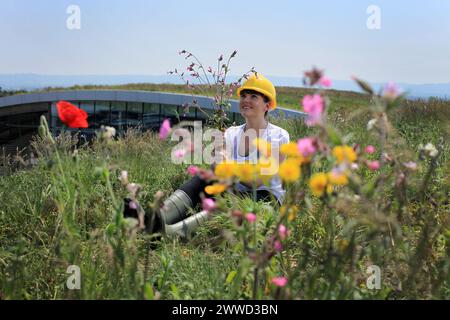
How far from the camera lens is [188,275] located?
2049 mm

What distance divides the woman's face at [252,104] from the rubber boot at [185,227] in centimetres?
89

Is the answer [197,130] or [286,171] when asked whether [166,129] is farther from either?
[197,130]

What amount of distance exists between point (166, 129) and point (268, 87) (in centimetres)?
197

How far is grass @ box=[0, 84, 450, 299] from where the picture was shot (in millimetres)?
1565

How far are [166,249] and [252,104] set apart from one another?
1473 mm

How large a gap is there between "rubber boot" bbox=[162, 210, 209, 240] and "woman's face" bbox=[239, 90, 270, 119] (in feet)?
2.91

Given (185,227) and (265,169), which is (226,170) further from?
(185,227)

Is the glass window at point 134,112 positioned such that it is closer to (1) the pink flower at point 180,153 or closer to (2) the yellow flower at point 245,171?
(1) the pink flower at point 180,153

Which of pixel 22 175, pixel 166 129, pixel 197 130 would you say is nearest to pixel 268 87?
pixel 197 130

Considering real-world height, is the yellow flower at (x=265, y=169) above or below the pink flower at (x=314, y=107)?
below

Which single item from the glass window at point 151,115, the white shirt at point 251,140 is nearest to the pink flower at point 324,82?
the white shirt at point 251,140

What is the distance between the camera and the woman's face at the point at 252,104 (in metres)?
3.31

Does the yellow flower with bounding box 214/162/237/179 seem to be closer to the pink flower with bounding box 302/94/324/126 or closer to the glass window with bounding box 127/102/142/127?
the pink flower with bounding box 302/94/324/126

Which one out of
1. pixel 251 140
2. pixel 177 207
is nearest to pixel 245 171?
pixel 177 207
